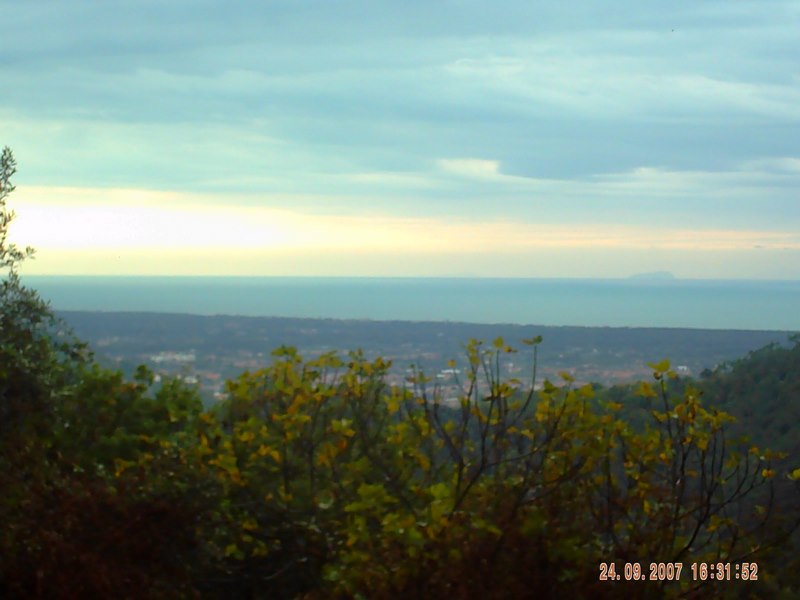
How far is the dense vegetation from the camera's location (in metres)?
5.29

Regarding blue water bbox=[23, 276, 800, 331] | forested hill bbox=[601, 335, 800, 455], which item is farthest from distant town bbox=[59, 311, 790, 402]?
blue water bbox=[23, 276, 800, 331]

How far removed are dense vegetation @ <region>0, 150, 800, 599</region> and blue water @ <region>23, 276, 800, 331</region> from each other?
1169 cm

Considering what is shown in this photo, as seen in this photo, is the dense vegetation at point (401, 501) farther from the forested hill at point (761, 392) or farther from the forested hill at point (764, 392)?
the forested hill at point (764, 392)

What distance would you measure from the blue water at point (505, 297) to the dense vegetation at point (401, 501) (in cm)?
1169

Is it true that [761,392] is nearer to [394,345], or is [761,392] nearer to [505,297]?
[394,345]

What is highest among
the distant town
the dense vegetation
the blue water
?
the blue water

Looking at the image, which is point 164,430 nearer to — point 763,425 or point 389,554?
point 389,554

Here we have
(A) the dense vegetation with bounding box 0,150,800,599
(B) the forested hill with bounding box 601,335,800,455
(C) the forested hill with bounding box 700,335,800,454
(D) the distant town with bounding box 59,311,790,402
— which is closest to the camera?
(A) the dense vegetation with bounding box 0,150,800,599

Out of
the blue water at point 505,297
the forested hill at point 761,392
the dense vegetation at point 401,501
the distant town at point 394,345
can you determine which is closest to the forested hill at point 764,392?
the forested hill at point 761,392

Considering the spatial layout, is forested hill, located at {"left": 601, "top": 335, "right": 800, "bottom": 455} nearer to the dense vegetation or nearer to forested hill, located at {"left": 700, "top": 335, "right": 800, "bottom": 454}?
forested hill, located at {"left": 700, "top": 335, "right": 800, "bottom": 454}

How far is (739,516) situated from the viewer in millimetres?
5488

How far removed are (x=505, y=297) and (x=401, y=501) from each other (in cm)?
2188

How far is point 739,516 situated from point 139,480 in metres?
3.34

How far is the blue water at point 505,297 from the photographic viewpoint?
68.4 feet
